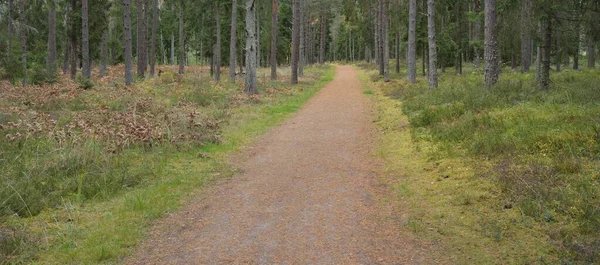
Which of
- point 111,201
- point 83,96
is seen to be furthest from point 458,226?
point 83,96

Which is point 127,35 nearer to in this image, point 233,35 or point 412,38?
point 233,35

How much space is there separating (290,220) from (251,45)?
46.8ft

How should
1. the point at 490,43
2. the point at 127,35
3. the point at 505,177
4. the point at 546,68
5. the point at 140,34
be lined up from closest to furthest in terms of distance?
1. the point at 505,177
2. the point at 490,43
3. the point at 546,68
4. the point at 127,35
5. the point at 140,34

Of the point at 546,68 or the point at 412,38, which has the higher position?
the point at 412,38

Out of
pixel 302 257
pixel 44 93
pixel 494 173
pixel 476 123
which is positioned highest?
pixel 44 93

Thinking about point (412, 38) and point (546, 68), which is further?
point (412, 38)

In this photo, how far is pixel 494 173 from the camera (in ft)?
21.9

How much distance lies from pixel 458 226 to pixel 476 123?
4853mm

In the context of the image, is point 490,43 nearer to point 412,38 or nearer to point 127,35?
point 412,38

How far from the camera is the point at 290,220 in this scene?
5.73 metres

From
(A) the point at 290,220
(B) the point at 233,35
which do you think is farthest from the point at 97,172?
(B) the point at 233,35

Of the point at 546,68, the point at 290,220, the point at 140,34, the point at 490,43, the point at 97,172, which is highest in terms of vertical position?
the point at 140,34

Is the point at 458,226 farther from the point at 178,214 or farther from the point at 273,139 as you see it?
the point at 273,139


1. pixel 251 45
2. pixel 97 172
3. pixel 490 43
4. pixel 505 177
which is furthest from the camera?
pixel 251 45
